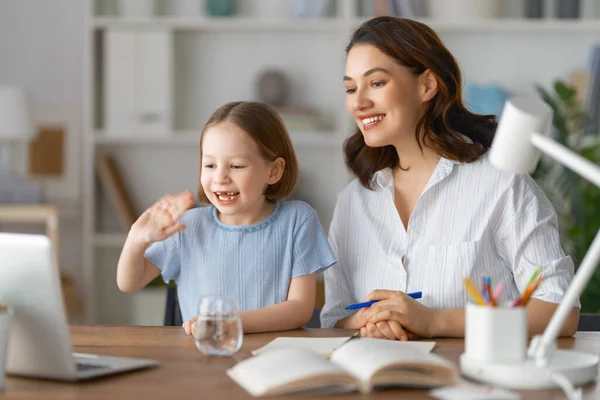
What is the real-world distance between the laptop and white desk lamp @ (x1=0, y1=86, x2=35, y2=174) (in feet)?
9.40

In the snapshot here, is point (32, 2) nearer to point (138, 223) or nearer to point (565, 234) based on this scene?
point (565, 234)

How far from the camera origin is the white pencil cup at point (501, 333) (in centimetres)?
131

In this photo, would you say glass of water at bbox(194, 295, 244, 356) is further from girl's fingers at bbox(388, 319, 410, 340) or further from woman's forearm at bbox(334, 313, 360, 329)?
woman's forearm at bbox(334, 313, 360, 329)

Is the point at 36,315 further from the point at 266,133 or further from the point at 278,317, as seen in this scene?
the point at 266,133

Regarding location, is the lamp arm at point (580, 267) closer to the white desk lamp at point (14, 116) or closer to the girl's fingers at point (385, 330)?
the girl's fingers at point (385, 330)

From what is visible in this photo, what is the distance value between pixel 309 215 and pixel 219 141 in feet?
0.79

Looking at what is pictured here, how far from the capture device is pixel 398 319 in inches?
65.3

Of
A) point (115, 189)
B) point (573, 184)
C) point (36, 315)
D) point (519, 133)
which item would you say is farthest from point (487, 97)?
point (36, 315)

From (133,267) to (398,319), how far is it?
0.54 m

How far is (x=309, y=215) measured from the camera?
1.91 m

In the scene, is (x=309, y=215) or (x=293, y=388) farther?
(x=309, y=215)

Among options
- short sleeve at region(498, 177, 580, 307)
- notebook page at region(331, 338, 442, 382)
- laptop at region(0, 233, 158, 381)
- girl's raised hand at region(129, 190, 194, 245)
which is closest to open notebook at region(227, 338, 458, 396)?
notebook page at region(331, 338, 442, 382)

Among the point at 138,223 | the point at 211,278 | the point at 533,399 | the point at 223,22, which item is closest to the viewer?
the point at 533,399

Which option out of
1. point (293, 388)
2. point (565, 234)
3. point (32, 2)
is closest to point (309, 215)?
point (293, 388)
